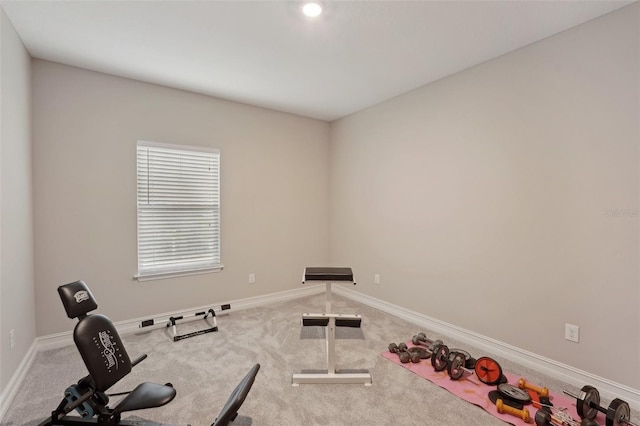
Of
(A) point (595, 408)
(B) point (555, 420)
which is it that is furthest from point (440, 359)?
(A) point (595, 408)

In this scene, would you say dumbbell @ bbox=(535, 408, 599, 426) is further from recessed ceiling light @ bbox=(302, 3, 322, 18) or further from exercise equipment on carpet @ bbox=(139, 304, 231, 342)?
recessed ceiling light @ bbox=(302, 3, 322, 18)

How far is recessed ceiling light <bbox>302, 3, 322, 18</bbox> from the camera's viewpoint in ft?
6.68

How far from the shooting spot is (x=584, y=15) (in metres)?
2.16

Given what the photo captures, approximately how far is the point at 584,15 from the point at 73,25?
3732mm

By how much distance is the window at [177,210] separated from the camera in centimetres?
334

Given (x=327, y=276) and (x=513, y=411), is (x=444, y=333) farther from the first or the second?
(x=327, y=276)

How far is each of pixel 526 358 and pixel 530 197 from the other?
136 cm

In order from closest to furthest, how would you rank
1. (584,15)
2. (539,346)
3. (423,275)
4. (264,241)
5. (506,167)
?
(584,15), (539,346), (506,167), (423,275), (264,241)

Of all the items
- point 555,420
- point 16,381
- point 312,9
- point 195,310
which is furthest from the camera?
point 195,310

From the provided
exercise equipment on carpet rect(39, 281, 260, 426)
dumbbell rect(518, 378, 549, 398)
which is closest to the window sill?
exercise equipment on carpet rect(39, 281, 260, 426)

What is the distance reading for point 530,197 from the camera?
8.39 ft

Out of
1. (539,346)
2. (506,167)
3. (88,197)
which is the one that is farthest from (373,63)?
(88,197)

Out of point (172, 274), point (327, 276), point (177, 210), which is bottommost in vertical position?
point (172, 274)

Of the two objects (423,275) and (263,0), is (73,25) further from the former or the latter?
(423,275)
